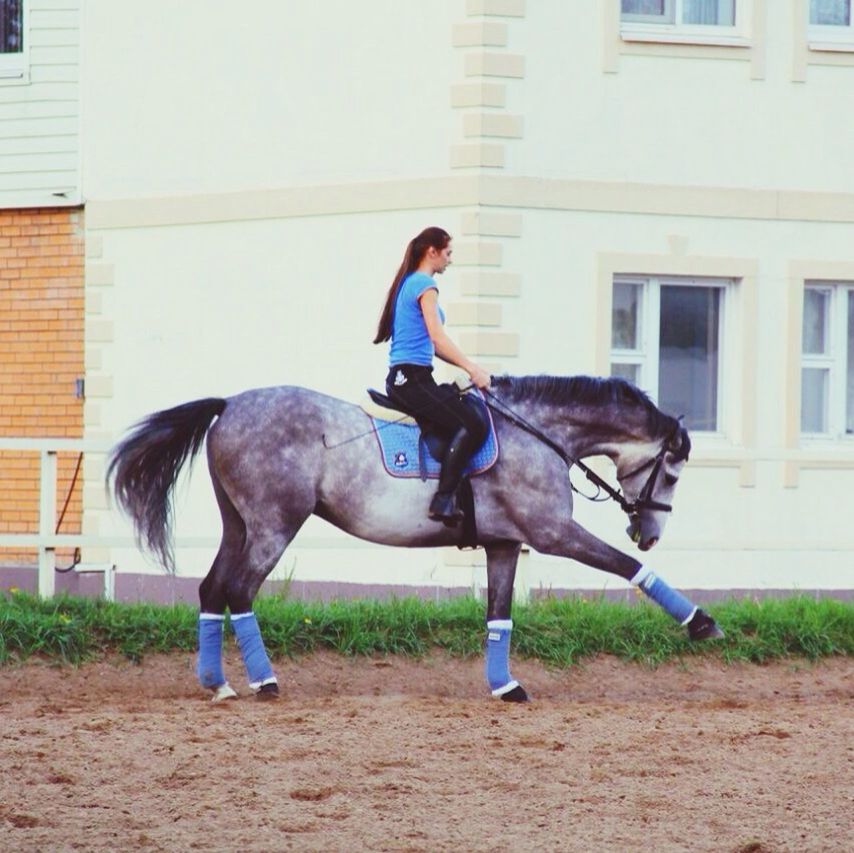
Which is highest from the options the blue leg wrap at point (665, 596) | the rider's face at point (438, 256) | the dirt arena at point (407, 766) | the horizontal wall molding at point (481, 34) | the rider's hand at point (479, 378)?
the horizontal wall molding at point (481, 34)

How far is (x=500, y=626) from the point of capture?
1141cm

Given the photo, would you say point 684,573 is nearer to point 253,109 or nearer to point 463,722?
point 253,109

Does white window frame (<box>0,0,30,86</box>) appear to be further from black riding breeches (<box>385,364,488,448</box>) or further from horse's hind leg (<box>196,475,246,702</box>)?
black riding breeches (<box>385,364,488,448</box>)

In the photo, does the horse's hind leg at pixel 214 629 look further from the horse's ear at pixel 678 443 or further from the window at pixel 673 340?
the window at pixel 673 340

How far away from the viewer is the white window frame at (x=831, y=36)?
18.3 m

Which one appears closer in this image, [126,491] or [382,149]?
[126,491]

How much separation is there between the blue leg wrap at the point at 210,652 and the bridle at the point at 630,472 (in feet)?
6.07

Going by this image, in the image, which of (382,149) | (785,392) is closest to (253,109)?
(382,149)

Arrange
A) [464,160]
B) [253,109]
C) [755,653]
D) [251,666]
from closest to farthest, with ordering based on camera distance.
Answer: [251,666] → [755,653] → [464,160] → [253,109]

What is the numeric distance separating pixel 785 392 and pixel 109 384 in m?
5.87

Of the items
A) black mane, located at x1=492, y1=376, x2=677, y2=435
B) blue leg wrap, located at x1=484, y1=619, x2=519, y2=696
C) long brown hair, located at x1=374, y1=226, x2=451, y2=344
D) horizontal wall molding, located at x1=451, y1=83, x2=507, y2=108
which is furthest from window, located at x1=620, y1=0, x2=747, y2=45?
blue leg wrap, located at x1=484, y1=619, x2=519, y2=696

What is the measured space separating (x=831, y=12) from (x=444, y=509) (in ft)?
29.5

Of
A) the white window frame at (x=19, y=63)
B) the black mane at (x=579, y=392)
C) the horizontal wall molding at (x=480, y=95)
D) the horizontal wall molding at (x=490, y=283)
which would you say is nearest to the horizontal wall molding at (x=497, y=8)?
the horizontal wall molding at (x=480, y=95)

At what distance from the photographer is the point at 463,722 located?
33.8 ft
